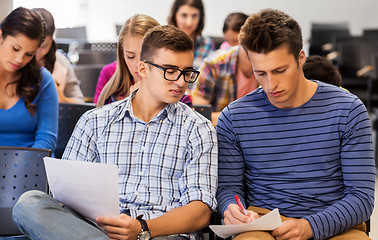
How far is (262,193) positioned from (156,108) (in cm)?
48

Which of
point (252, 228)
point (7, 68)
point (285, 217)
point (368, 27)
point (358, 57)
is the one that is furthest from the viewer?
point (368, 27)

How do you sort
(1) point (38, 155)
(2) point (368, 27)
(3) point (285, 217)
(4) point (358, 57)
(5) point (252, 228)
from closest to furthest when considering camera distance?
1. (5) point (252, 228)
2. (3) point (285, 217)
3. (1) point (38, 155)
4. (4) point (358, 57)
5. (2) point (368, 27)

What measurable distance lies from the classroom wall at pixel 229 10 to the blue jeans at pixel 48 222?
7.81 m

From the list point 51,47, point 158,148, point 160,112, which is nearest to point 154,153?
point 158,148

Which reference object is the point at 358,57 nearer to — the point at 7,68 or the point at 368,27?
the point at 368,27

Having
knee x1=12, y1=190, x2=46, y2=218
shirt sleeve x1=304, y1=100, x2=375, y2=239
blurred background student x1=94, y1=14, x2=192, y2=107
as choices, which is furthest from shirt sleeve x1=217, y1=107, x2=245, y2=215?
blurred background student x1=94, y1=14, x2=192, y2=107

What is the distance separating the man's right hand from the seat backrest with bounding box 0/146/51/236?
659mm

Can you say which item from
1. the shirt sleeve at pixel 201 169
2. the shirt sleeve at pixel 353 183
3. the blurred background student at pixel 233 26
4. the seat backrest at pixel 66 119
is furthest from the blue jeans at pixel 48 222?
the blurred background student at pixel 233 26

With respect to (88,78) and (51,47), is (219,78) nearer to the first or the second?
(51,47)

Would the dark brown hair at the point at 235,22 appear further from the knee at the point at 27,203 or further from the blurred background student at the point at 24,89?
the knee at the point at 27,203

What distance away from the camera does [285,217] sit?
67.7 inches

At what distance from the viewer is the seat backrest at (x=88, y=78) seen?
377 cm

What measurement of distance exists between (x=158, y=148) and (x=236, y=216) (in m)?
0.36

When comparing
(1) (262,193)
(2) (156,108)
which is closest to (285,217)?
(1) (262,193)
